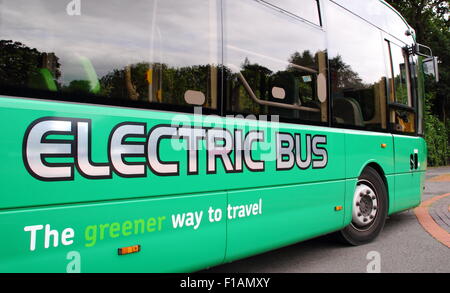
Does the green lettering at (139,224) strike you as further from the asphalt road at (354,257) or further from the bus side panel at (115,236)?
the asphalt road at (354,257)

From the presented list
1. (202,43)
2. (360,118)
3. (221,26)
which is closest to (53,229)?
(202,43)

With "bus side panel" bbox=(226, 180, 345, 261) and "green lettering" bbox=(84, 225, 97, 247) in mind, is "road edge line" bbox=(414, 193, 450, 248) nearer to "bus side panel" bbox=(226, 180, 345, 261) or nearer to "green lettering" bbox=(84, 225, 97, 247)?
"bus side panel" bbox=(226, 180, 345, 261)

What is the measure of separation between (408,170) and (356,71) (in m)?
1.75

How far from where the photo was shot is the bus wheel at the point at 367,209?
15.1 ft

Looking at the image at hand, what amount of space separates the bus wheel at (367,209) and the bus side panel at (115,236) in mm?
2224

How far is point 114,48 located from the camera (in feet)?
8.18

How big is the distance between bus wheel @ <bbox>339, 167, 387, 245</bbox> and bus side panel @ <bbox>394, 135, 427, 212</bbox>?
0.41 m

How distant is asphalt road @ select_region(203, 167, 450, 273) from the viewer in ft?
12.6

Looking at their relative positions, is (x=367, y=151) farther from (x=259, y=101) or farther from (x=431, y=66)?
(x=431, y=66)

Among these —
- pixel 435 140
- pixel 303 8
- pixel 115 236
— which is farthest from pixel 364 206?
pixel 435 140

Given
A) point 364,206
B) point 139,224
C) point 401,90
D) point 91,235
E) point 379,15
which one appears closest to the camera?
point 91,235

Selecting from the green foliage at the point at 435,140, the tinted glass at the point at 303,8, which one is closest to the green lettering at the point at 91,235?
the tinted glass at the point at 303,8

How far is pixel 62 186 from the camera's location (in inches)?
83.7
